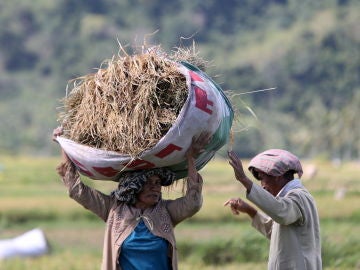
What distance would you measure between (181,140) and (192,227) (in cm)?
1295

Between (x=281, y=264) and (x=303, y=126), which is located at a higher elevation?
(x=281, y=264)

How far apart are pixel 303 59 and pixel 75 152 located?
8154 centimetres

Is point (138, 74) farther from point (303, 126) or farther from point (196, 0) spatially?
point (196, 0)

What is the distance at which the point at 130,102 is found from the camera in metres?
5.11

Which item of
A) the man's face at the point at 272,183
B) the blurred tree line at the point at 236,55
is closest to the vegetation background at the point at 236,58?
the blurred tree line at the point at 236,55

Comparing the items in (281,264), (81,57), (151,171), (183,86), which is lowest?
(81,57)

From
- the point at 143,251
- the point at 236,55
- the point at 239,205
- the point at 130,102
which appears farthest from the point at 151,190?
the point at 236,55

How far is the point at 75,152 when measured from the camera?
207 inches

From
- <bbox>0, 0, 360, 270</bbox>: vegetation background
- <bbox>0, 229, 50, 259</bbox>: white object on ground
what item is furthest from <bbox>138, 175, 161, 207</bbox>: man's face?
<bbox>0, 0, 360, 270</bbox>: vegetation background

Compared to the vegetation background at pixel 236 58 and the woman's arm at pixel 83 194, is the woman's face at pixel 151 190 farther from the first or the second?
the vegetation background at pixel 236 58

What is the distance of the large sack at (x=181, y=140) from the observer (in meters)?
5.03

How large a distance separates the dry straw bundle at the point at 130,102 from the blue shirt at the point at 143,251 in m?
0.47

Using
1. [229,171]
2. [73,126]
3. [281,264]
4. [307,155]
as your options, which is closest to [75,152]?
[73,126]

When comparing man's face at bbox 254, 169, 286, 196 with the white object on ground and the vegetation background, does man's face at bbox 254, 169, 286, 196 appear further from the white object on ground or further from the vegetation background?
the vegetation background
